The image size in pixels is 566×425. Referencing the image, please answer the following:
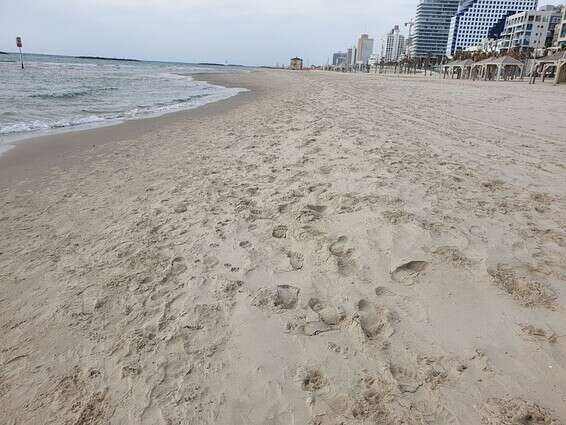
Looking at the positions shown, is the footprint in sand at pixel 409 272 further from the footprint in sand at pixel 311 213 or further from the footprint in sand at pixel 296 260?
the footprint in sand at pixel 311 213

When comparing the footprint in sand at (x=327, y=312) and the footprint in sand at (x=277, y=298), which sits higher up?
the footprint in sand at (x=327, y=312)

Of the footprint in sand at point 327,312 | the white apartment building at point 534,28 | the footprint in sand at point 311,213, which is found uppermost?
the white apartment building at point 534,28

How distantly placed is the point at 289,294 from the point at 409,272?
89 cm

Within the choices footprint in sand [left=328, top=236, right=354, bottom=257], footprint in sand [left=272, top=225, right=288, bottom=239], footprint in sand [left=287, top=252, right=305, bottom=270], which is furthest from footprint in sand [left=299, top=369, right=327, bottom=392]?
footprint in sand [left=272, top=225, right=288, bottom=239]

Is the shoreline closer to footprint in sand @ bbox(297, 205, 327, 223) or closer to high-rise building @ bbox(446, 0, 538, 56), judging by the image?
footprint in sand @ bbox(297, 205, 327, 223)

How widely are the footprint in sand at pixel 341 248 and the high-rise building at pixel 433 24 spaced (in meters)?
152

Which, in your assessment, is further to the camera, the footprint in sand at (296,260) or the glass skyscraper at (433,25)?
the glass skyscraper at (433,25)

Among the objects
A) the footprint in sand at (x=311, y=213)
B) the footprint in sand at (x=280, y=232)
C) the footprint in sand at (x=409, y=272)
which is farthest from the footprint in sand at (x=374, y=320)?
the footprint in sand at (x=311, y=213)

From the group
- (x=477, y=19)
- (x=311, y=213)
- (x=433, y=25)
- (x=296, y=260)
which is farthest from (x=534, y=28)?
(x=296, y=260)

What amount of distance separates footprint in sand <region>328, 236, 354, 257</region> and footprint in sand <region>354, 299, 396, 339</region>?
0.58 meters

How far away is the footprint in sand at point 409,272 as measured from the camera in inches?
99.1

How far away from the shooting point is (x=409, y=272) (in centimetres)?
260

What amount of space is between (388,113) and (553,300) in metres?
8.46

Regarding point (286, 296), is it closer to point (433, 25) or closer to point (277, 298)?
point (277, 298)
